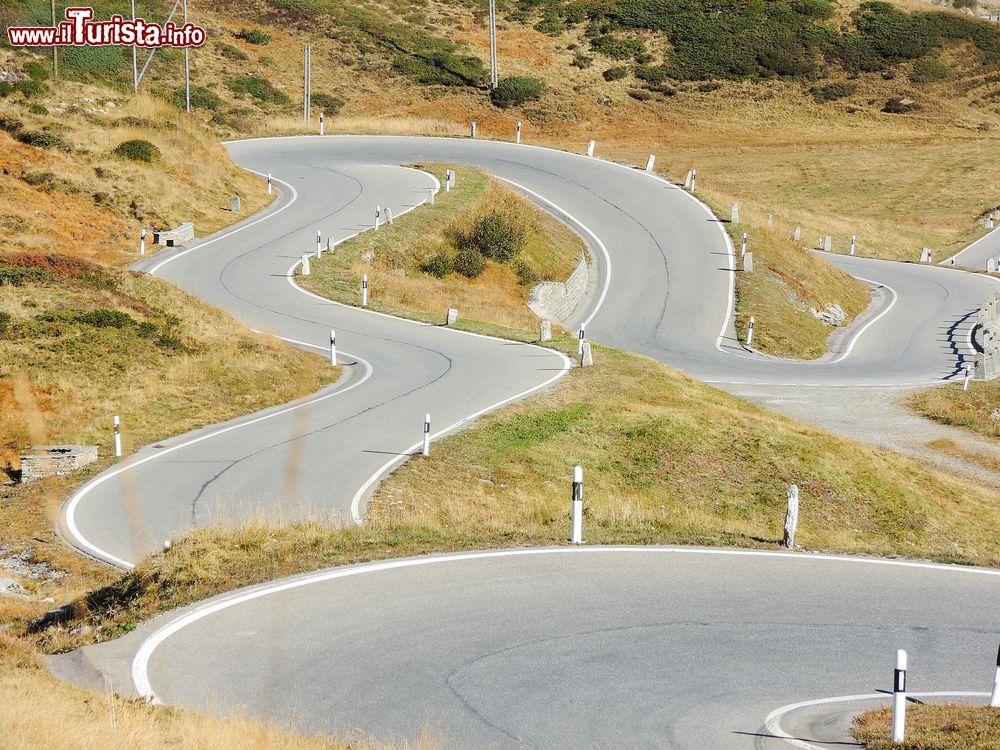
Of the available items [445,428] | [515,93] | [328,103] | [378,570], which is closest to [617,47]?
[515,93]

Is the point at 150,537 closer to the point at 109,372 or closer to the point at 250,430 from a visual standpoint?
the point at 250,430

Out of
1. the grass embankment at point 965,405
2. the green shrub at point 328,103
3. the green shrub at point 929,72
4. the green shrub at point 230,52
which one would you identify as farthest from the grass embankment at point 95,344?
the green shrub at point 929,72

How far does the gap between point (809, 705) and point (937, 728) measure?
133 cm

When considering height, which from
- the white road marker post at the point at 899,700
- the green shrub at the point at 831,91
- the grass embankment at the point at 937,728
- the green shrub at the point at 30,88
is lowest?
the grass embankment at the point at 937,728

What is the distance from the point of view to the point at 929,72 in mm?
90312

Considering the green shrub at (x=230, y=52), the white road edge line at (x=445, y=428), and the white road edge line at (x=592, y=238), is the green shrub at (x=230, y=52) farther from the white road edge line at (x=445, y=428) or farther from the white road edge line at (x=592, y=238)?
the white road edge line at (x=445, y=428)

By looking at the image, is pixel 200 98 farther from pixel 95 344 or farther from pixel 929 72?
pixel 929 72

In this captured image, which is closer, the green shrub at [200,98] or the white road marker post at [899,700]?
the white road marker post at [899,700]

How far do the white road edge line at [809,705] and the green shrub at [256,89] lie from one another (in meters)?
74.1

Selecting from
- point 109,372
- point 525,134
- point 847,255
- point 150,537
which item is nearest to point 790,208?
point 847,255

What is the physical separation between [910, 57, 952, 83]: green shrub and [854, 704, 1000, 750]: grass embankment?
292ft

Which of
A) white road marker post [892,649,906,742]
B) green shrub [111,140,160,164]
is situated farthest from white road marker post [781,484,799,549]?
green shrub [111,140,160,164]

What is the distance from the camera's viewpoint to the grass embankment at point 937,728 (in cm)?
881

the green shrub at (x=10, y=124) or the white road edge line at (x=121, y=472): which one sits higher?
the green shrub at (x=10, y=124)
